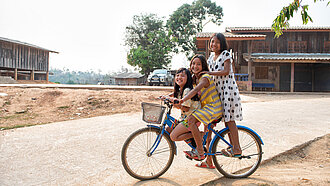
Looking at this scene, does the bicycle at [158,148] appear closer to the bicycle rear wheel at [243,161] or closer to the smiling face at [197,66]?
the bicycle rear wheel at [243,161]

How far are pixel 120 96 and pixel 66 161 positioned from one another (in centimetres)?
570

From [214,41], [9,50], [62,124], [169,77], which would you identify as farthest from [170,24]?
[214,41]

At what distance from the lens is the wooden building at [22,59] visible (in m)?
22.3

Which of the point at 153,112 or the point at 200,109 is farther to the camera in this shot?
the point at 200,109

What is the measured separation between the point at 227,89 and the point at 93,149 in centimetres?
252

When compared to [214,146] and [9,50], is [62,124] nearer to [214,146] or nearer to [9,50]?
[214,146]

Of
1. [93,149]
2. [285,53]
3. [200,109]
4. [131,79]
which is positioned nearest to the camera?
[200,109]

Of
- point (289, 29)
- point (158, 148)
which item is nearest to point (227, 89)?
point (158, 148)

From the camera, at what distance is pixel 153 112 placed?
2.55 metres

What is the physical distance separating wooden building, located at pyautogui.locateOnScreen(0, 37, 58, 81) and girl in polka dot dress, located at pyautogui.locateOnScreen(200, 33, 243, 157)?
2489cm

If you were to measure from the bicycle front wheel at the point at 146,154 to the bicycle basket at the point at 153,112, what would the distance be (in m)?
0.24

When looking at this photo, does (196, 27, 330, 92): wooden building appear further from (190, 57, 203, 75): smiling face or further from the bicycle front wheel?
the bicycle front wheel

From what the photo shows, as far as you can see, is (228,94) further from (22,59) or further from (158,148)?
(22,59)

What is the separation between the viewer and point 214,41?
113 inches
